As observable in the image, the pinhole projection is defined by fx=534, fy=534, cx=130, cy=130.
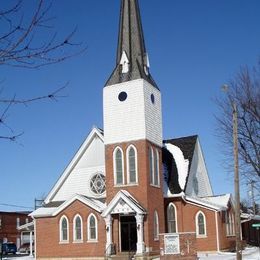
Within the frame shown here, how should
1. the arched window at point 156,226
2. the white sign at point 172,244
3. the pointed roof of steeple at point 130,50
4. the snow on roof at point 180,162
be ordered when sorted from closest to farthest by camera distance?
1. the white sign at point 172,244
2. the arched window at point 156,226
3. the pointed roof of steeple at point 130,50
4. the snow on roof at point 180,162

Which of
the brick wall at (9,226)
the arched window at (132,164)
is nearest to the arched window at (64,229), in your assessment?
the arched window at (132,164)

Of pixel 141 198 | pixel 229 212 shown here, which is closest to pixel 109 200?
pixel 141 198

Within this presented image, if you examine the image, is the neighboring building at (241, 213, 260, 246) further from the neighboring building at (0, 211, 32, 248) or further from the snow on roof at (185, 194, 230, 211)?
the neighboring building at (0, 211, 32, 248)

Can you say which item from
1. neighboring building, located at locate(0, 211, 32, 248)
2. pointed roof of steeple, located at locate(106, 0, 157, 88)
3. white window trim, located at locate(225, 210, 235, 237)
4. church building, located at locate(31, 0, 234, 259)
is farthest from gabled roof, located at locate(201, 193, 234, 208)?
neighboring building, located at locate(0, 211, 32, 248)

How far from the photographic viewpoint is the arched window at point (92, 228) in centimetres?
3734

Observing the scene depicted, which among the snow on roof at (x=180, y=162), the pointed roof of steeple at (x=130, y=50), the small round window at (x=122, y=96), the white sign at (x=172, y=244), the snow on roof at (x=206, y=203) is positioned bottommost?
the white sign at (x=172, y=244)

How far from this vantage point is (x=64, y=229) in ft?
128

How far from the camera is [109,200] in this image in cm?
3650

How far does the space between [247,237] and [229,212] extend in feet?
47.6

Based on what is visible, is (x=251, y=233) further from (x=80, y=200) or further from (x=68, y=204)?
(x=68, y=204)

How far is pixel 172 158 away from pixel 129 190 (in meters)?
6.72

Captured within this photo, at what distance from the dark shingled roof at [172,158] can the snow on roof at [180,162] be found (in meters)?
0.24

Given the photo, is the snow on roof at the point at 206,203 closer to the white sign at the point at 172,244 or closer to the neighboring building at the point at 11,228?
the white sign at the point at 172,244

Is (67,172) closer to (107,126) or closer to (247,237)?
(107,126)
